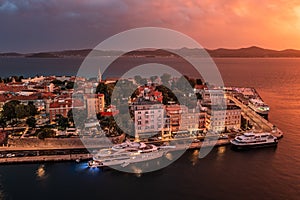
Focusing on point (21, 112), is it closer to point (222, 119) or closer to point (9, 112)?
point (9, 112)

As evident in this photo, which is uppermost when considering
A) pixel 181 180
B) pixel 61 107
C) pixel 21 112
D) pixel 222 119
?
pixel 61 107

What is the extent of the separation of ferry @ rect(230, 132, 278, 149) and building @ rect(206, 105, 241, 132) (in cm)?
110

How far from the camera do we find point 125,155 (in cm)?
790

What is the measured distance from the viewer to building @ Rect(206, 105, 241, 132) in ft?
33.7

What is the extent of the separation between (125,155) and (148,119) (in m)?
2.27

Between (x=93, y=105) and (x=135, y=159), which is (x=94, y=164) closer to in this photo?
(x=135, y=159)

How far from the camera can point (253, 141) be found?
30.3ft

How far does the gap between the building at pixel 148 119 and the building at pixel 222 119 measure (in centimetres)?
185

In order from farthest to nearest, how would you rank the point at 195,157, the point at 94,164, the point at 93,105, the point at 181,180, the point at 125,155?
the point at 93,105, the point at 195,157, the point at 125,155, the point at 94,164, the point at 181,180

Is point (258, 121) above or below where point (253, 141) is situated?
above

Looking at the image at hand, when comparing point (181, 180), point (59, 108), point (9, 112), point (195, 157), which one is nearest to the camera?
point (181, 180)

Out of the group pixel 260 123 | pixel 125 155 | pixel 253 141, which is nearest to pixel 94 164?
pixel 125 155

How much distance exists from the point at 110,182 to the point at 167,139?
3.04 m

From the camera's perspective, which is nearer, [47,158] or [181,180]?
[181,180]
